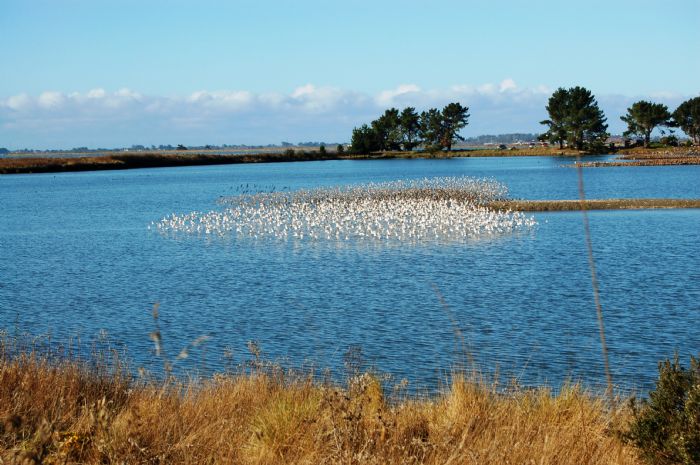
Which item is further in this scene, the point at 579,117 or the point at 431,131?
the point at 431,131

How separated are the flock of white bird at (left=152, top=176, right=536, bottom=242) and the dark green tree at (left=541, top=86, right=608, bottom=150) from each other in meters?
83.4

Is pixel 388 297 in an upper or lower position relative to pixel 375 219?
lower

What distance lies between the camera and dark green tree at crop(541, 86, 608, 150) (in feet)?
423

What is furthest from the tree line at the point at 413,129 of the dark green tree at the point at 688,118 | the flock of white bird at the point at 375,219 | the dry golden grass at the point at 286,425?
the dry golden grass at the point at 286,425

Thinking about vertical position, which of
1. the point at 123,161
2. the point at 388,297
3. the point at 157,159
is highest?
the point at 157,159

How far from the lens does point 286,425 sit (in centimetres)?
713

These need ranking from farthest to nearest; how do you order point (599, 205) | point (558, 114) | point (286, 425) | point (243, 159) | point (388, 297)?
point (243, 159)
point (558, 114)
point (599, 205)
point (388, 297)
point (286, 425)

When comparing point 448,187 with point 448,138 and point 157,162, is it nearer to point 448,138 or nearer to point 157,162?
point 157,162

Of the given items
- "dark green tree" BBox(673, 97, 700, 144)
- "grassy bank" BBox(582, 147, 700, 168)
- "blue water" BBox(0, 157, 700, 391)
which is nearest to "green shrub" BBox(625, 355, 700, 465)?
"blue water" BBox(0, 157, 700, 391)

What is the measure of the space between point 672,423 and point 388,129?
532 ft

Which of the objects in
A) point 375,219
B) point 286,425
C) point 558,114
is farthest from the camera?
point 558,114

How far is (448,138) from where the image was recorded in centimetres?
16450

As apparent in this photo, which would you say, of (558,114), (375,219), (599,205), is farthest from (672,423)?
(558,114)

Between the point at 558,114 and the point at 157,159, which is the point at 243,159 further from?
the point at 558,114
